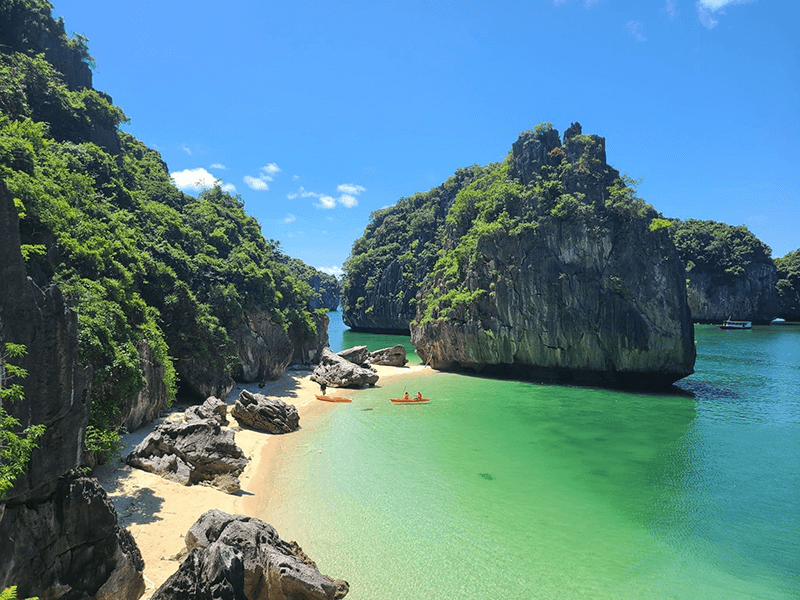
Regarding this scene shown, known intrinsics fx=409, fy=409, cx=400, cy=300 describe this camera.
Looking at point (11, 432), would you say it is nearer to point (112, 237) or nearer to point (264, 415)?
point (112, 237)

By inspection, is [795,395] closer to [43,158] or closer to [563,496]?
[563,496]

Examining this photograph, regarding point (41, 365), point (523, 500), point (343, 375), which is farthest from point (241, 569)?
point (343, 375)

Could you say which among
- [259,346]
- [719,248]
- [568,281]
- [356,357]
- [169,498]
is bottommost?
[169,498]

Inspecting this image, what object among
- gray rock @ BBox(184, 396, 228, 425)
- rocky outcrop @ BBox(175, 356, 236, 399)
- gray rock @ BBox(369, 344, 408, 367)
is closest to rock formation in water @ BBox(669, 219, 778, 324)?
gray rock @ BBox(369, 344, 408, 367)

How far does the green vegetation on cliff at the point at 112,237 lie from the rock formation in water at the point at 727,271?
75738 millimetres

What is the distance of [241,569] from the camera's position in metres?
6.57

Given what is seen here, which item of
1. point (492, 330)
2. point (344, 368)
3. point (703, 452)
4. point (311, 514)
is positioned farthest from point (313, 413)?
point (703, 452)

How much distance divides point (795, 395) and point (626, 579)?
26972 millimetres

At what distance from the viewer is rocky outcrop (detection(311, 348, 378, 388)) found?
96.5ft

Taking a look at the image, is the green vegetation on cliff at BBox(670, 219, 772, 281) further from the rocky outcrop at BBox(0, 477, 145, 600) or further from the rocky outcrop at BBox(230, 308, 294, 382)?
the rocky outcrop at BBox(0, 477, 145, 600)

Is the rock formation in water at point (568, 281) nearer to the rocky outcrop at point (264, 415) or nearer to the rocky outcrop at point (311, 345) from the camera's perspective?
the rocky outcrop at point (311, 345)

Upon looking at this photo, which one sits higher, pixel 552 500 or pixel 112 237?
pixel 112 237

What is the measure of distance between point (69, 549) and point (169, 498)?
17.2 ft

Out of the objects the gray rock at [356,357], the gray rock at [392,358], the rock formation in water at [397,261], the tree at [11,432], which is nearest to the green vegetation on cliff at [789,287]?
the rock formation in water at [397,261]
